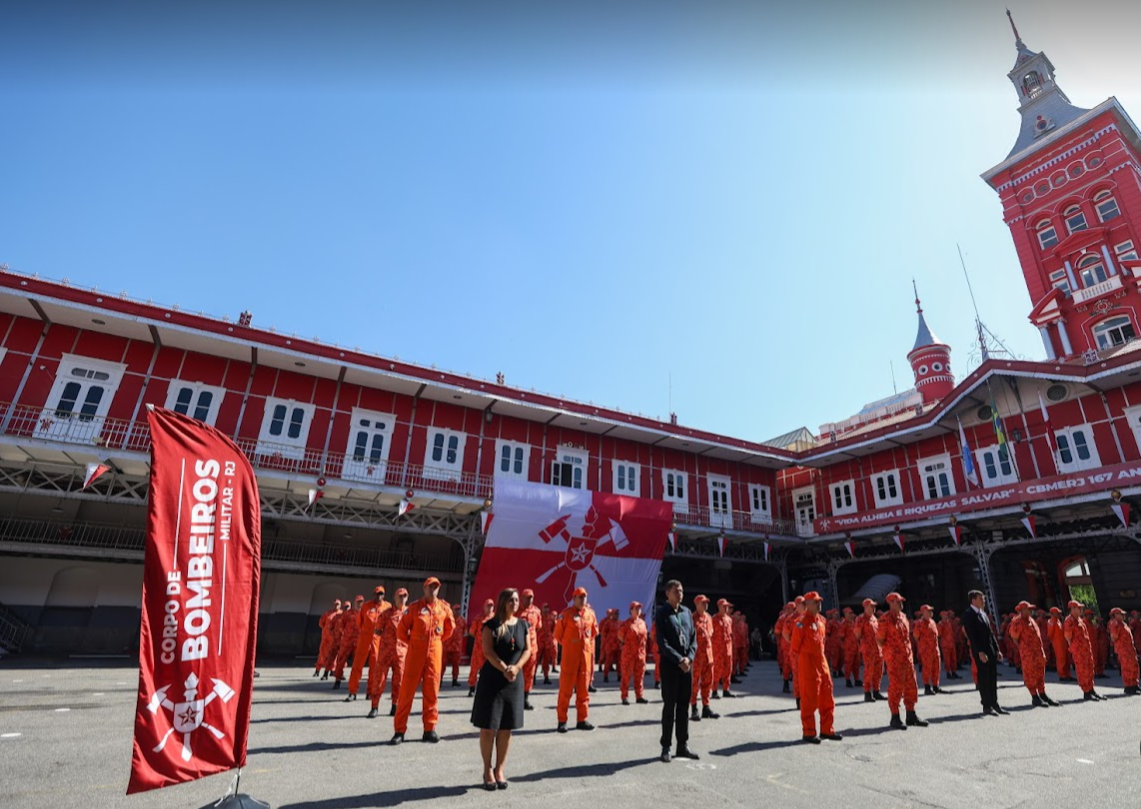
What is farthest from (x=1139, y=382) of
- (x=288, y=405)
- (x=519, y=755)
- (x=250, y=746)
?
(x=288, y=405)

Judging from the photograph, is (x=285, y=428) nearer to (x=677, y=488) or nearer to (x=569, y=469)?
(x=569, y=469)

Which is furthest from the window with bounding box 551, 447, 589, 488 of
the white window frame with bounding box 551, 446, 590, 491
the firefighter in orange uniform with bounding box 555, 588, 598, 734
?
the firefighter in orange uniform with bounding box 555, 588, 598, 734

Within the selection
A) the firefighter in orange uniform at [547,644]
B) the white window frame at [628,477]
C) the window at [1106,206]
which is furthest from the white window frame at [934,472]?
the firefighter in orange uniform at [547,644]

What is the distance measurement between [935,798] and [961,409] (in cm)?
2394

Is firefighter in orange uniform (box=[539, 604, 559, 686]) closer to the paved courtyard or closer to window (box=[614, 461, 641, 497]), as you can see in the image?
the paved courtyard

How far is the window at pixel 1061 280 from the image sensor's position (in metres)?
30.2

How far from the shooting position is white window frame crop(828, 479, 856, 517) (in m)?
27.4

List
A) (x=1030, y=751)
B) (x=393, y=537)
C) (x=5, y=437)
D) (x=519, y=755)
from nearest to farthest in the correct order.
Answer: (x=519, y=755) < (x=1030, y=751) < (x=5, y=437) < (x=393, y=537)

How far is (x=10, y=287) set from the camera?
50.7ft

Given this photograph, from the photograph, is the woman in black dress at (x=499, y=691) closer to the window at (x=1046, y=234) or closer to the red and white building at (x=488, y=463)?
the red and white building at (x=488, y=463)

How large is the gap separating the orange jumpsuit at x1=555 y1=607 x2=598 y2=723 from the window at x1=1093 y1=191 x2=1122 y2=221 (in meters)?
37.2

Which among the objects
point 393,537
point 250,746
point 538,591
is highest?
point 393,537

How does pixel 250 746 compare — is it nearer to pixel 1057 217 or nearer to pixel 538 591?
pixel 538 591

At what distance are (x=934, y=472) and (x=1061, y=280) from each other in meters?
15.5
